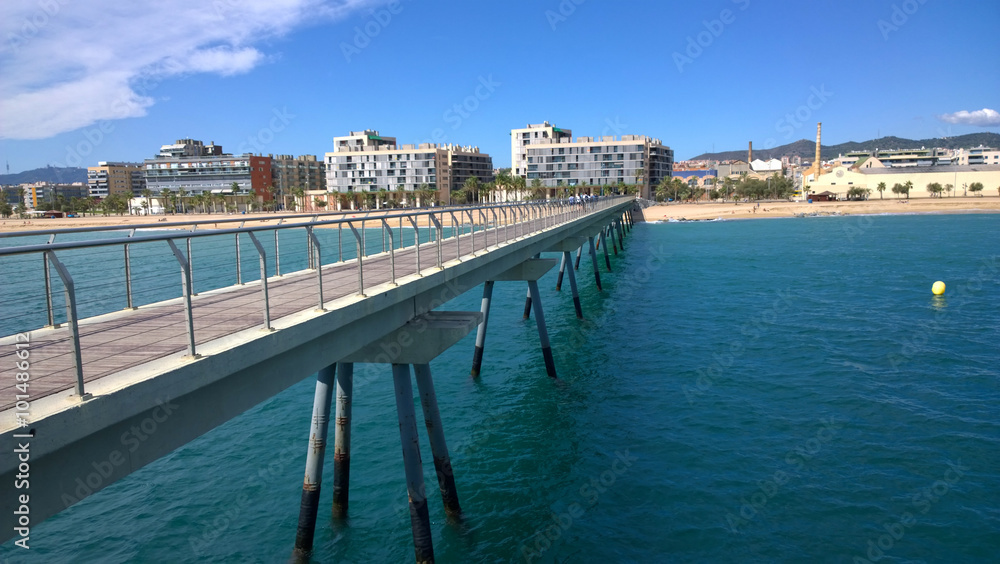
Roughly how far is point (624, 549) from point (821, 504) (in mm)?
3948

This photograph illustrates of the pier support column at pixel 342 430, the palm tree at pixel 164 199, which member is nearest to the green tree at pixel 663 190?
the palm tree at pixel 164 199

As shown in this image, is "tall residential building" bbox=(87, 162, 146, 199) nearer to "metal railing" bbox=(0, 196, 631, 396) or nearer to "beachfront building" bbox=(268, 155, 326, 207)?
"beachfront building" bbox=(268, 155, 326, 207)

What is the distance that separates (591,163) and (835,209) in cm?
4785

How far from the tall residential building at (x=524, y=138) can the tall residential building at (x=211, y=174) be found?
5785cm

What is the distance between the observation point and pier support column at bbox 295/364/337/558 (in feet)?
33.9

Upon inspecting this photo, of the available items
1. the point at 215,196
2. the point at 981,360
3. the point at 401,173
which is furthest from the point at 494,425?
the point at 215,196

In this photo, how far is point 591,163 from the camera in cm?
13500

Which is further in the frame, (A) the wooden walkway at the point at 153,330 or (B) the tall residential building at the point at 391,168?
(B) the tall residential building at the point at 391,168

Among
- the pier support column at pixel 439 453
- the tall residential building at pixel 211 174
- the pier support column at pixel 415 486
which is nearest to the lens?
the pier support column at pixel 415 486

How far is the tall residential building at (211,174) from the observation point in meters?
146

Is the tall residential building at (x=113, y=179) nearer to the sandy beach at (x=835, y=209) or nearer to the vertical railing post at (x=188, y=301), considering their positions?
Result: the sandy beach at (x=835, y=209)

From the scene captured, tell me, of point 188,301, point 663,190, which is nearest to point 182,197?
point 663,190

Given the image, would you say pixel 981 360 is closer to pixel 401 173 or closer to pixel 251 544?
pixel 251 544

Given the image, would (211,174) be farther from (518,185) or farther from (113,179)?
(518,185)
